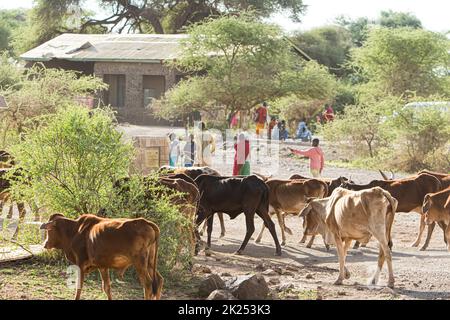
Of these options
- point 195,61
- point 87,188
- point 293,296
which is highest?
point 195,61

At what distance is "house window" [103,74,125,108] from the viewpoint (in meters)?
47.5

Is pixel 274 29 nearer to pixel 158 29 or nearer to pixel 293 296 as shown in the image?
pixel 158 29

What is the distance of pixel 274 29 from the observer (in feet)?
130

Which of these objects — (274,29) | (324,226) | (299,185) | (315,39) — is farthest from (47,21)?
(324,226)

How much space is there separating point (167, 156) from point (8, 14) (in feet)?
234

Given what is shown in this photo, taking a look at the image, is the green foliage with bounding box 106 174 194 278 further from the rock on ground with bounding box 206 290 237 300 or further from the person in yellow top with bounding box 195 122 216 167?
the person in yellow top with bounding box 195 122 216 167

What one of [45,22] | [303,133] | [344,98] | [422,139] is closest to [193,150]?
[422,139]

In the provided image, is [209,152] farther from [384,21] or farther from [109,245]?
[384,21]

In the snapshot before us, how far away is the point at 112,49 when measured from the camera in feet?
156

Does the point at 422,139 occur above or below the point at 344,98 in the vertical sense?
below

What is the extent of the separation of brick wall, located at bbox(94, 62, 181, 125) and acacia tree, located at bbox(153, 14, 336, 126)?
5.21 meters

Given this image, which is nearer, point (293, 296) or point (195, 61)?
point (293, 296)

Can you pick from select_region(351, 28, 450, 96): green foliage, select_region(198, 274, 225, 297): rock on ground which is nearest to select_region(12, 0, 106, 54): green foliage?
select_region(351, 28, 450, 96): green foliage

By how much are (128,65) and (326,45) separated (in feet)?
75.2
